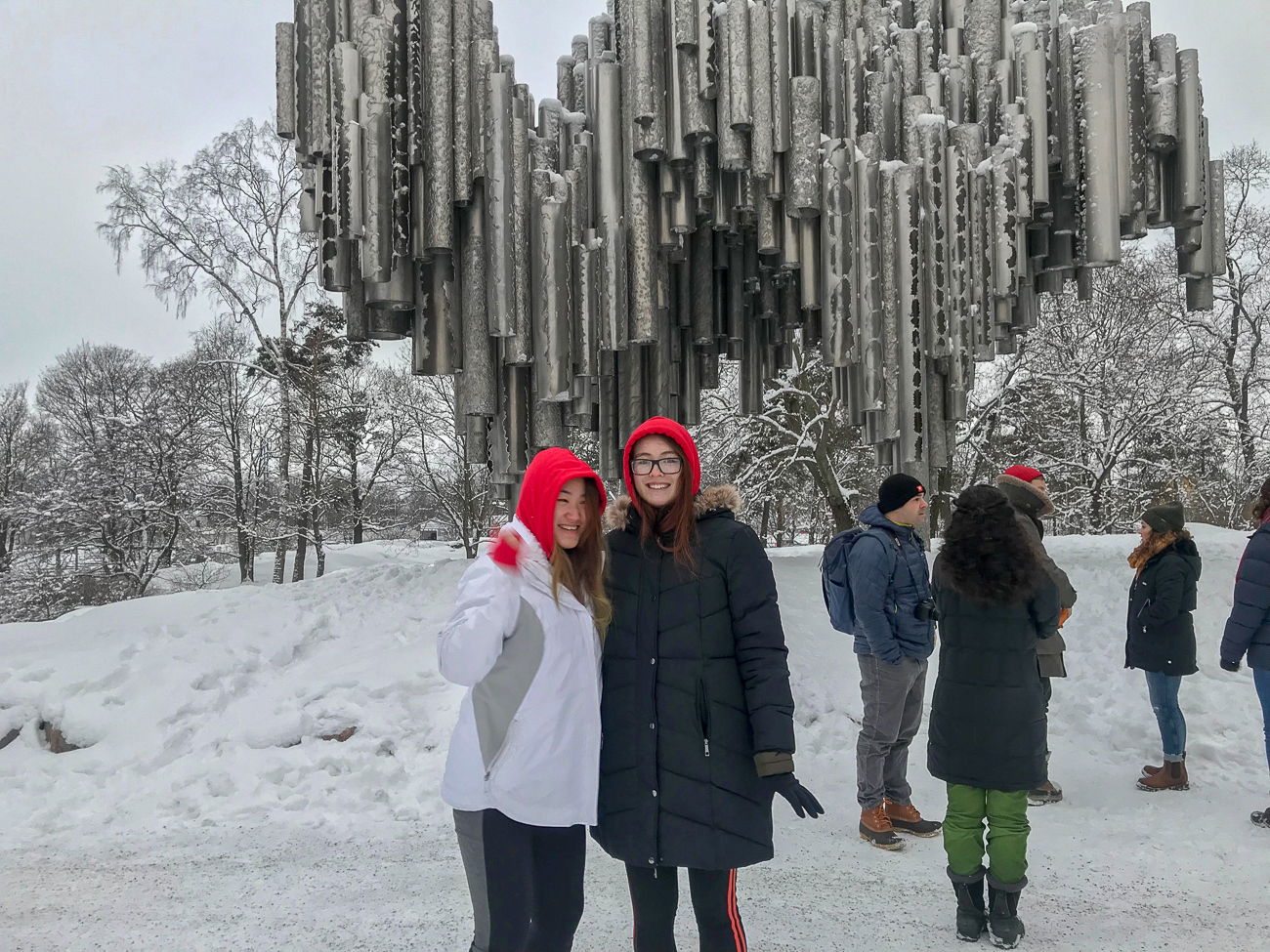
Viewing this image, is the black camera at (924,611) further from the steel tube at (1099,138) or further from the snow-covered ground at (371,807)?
the steel tube at (1099,138)

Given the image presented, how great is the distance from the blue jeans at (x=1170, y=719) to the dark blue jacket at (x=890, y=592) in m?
1.82

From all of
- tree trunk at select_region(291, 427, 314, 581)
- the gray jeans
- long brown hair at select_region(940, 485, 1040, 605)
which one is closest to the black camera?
the gray jeans

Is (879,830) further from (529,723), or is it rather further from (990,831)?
(529,723)

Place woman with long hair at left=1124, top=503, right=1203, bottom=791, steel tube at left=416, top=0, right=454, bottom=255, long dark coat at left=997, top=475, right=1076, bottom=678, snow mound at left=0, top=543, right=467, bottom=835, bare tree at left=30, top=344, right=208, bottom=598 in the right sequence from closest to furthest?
long dark coat at left=997, top=475, right=1076, bottom=678, steel tube at left=416, top=0, right=454, bottom=255, snow mound at left=0, top=543, right=467, bottom=835, woman with long hair at left=1124, top=503, right=1203, bottom=791, bare tree at left=30, top=344, right=208, bottom=598

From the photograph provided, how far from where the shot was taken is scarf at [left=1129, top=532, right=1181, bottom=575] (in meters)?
5.15

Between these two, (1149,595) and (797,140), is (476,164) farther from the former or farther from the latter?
(1149,595)

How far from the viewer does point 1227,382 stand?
16.7 m

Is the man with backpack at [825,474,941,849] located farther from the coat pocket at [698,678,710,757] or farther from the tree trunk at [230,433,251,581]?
the tree trunk at [230,433,251,581]

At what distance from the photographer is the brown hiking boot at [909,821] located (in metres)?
4.32

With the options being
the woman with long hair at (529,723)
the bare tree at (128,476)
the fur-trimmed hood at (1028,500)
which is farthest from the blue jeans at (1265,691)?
the bare tree at (128,476)

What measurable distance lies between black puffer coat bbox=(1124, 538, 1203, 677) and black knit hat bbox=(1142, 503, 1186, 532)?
10 centimetres

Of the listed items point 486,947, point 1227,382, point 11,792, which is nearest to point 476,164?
point 486,947

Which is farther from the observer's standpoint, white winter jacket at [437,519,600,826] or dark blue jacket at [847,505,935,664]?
dark blue jacket at [847,505,935,664]

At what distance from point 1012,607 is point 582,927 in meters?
2.11
